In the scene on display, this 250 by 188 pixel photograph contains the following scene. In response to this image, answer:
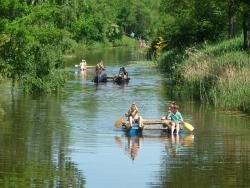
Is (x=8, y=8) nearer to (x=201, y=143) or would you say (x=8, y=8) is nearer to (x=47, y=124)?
(x=47, y=124)

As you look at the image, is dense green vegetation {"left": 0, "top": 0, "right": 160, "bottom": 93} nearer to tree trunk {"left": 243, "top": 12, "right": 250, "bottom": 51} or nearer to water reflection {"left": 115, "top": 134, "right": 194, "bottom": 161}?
water reflection {"left": 115, "top": 134, "right": 194, "bottom": 161}

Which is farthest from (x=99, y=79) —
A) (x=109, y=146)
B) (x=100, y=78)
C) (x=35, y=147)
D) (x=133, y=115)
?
(x=35, y=147)

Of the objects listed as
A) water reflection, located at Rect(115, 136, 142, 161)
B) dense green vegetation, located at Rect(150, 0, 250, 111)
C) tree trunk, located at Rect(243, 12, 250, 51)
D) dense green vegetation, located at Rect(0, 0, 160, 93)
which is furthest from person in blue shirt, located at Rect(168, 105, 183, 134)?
tree trunk, located at Rect(243, 12, 250, 51)

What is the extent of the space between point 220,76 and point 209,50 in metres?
10.2

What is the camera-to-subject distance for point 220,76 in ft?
125

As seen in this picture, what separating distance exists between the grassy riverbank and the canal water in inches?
29.1

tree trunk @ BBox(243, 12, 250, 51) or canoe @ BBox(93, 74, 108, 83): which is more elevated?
tree trunk @ BBox(243, 12, 250, 51)

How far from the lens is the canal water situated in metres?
20.6

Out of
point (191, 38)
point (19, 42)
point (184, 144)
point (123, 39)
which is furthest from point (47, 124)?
point (123, 39)

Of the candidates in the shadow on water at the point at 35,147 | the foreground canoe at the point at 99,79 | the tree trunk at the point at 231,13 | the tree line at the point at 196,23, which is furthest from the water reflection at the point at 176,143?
the tree line at the point at 196,23

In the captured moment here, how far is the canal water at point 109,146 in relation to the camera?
Answer: 20.6 meters

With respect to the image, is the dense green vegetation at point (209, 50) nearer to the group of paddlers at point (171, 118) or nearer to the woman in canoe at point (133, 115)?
the group of paddlers at point (171, 118)

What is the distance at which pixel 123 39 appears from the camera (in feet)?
465

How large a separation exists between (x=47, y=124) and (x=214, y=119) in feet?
23.2
